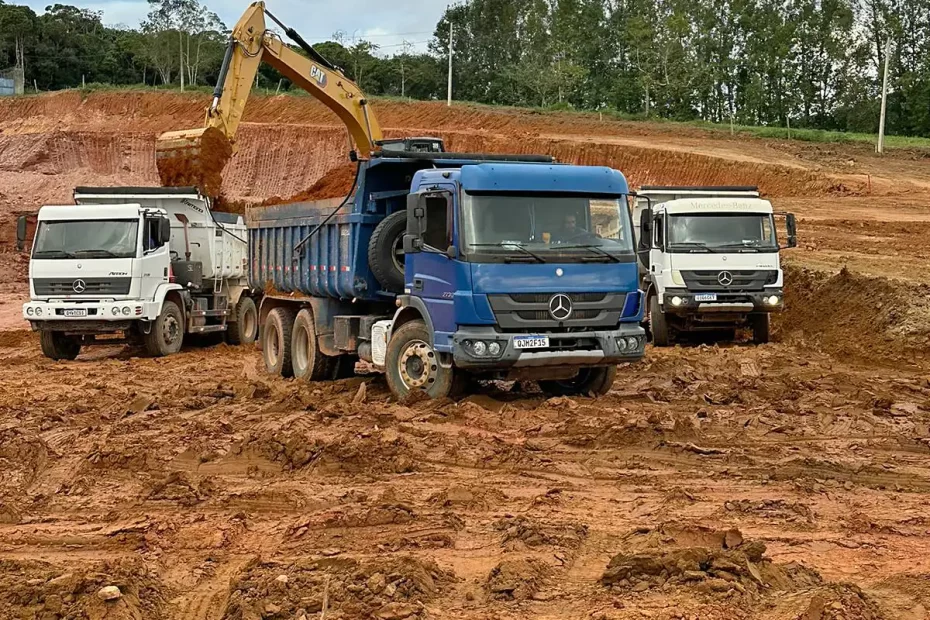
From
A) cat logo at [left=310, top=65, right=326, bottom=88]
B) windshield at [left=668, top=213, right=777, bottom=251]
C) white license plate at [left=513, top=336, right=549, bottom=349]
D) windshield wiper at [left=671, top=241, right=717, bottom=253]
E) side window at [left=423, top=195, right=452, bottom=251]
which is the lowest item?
white license plate at [left=513, top=336, right=549, bottom=349]

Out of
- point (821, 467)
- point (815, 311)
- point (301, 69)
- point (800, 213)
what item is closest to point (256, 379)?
point (301, 69)

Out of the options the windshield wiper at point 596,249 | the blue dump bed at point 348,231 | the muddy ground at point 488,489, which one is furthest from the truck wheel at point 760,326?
the windshield wiper at point 596,249

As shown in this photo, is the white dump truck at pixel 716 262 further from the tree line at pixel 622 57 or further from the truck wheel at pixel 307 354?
the tree line at pixel 622 57

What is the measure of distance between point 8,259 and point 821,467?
31.1m

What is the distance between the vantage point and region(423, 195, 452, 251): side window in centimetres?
1119

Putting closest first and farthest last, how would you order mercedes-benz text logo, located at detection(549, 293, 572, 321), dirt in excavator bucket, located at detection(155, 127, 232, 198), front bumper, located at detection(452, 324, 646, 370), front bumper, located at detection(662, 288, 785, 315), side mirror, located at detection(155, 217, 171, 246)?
front bumper, located at detection(452, 324, 646, 370) < mercedes-benz text logo, located at detection(549, 293, 572, 321) < front bumper, located at detection(662, 288, 785, 315) < side mirror, located at detection(155, 217, 171, 246) < dirt in excavator bucket, located at detection(155, 127, 232, 198)

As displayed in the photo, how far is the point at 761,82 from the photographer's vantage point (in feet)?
195

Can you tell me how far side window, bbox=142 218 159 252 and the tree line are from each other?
37242mm

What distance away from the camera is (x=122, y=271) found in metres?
17.8

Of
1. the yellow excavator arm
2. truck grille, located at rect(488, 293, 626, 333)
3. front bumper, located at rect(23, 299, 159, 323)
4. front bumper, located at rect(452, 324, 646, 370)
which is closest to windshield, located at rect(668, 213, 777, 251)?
the yellow excavator arm

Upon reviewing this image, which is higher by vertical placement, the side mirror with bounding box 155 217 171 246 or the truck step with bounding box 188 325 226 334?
the side mirror with bounding box 155 217 171 246

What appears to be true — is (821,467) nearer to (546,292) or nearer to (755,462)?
(755,462)

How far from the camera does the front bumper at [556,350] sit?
35.7 ft

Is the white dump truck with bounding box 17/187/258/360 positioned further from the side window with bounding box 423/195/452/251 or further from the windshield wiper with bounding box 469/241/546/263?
the windshield wiper with bounding box 469/241/546/263
